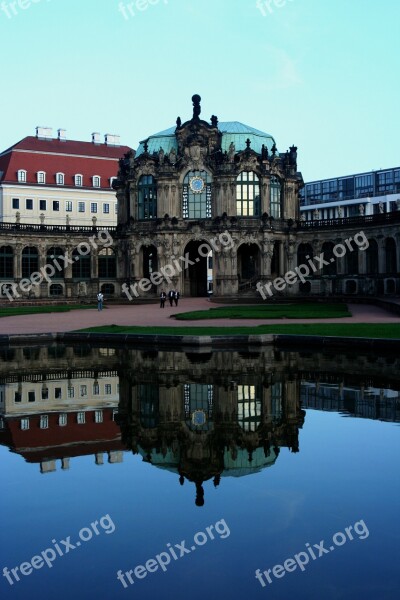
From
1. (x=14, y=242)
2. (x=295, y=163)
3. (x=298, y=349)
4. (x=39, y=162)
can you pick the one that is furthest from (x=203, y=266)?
(x=298, y=349)

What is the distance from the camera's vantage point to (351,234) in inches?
3386

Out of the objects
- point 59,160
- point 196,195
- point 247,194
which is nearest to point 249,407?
point 247,194

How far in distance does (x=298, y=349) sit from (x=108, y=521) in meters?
21.3

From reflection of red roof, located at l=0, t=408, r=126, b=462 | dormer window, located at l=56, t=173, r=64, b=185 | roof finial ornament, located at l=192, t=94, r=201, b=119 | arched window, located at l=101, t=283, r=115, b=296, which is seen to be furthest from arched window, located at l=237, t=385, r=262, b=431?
dormer window, located at l=56, t=173, r=64, b=185

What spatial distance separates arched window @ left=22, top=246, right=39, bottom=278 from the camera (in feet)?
292

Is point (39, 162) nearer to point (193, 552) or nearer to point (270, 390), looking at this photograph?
point (270, 390)

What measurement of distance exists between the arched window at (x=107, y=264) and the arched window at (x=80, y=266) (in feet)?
5.35

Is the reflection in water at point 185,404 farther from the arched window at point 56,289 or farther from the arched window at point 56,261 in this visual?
the arched window at point 56,261
